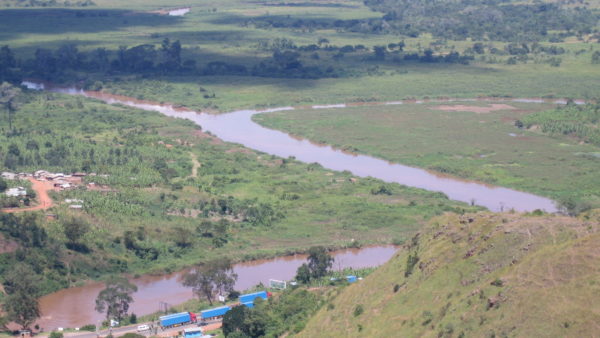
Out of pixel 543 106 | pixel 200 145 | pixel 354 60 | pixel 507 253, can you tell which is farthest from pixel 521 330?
pixel 354 60

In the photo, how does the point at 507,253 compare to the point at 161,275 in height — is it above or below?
above

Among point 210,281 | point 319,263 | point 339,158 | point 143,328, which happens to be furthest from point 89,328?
point 339,158

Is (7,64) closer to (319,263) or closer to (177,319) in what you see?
(319,263)

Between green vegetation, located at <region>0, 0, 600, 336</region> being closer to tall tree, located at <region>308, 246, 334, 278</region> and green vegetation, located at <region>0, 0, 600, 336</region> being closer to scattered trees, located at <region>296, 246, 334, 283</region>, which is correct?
scattered trees, located at <region>296, 246, 334, 283</region>

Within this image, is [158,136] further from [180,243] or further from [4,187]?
Result: [180,243]

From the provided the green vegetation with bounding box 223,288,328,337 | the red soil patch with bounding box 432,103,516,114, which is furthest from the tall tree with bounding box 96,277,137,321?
the red soil patch with bounding box 432,103,516,114

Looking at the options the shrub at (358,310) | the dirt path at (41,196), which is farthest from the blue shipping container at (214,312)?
the dirt path at (41,196)

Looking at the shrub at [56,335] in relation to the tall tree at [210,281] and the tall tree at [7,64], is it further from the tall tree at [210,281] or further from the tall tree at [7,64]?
the tall tree at [7,64]
